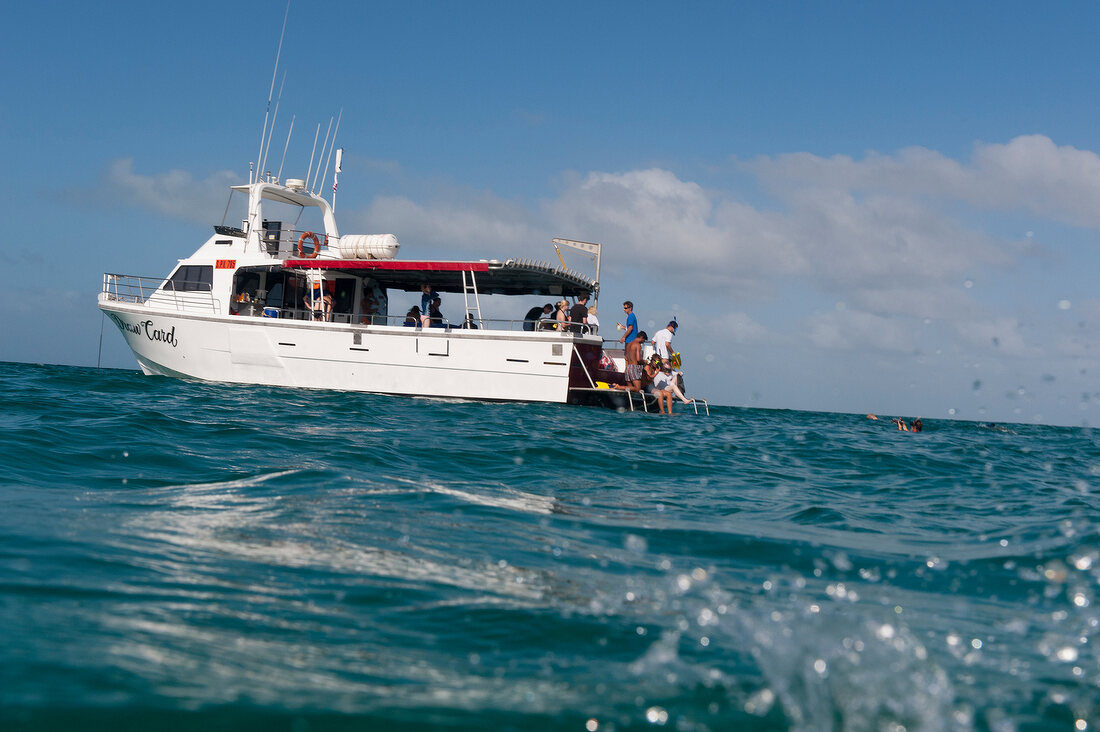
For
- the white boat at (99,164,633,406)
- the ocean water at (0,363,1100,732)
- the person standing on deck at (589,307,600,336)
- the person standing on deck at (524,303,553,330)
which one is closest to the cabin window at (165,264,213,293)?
the white boat at (99,164,633,406)

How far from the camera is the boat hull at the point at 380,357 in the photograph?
56.6ft

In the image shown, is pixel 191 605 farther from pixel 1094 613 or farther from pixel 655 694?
pixel 1094 613

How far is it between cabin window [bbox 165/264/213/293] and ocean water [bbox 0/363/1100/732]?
40.7 feet

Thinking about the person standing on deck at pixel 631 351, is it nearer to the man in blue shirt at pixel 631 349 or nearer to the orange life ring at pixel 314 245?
the man in blue shirt at pixel 631 349

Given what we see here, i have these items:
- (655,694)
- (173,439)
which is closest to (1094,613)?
(655,694)

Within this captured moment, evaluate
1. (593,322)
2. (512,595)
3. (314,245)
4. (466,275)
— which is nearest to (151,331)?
(314,245)

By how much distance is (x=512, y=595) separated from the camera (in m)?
3.63

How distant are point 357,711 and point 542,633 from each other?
0.99m

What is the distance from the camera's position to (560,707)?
2.46 meters

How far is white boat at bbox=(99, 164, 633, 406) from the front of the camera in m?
17.4

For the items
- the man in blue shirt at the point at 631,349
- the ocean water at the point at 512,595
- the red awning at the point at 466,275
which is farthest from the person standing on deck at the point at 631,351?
the ocean water at the point at 512,595

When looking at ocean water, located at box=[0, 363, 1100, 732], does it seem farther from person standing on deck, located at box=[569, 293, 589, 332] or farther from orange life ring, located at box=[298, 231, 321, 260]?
orange life ring, located at box=[298, 231, 321, 260]

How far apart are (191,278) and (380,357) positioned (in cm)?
620

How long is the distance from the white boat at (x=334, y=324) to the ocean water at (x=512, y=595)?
897 cm
